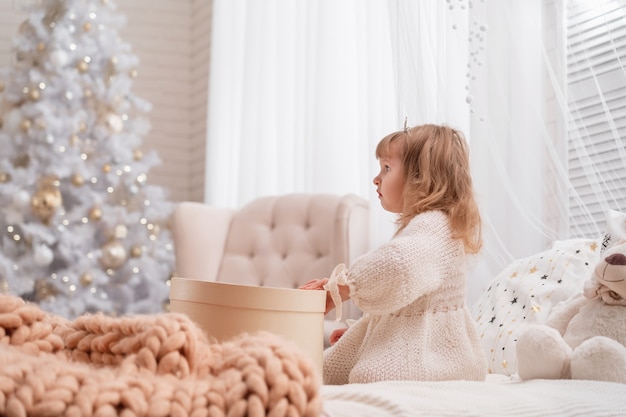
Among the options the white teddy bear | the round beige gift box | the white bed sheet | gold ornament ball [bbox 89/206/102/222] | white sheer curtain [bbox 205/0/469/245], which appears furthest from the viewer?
gold ornament ball [bbox 89/206/102/222]

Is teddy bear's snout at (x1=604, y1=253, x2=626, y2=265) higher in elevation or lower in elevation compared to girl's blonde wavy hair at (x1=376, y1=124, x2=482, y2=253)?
lower

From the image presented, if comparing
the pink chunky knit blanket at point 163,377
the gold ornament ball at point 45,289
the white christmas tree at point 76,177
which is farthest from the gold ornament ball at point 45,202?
the pink chunky knit blanket at point 163,377

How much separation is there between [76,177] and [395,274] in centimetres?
295

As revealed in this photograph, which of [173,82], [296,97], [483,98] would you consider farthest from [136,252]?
[483,98]

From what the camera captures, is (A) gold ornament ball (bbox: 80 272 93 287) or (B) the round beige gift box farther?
(A) gold ornament ball (bbox: 80 272 93 287)

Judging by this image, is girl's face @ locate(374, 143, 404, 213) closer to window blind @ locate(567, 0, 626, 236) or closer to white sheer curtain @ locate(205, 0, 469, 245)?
window blind @ locate(567, 0, 626, 236)

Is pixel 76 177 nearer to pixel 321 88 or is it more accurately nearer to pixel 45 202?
pixel 45 202

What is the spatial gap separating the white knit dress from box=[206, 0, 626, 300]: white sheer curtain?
0.65 meters

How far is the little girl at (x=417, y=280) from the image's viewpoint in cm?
154

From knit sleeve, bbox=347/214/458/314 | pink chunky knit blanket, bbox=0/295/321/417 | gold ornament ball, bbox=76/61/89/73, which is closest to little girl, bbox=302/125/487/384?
knit sleeve, bbox=347/214/458/314

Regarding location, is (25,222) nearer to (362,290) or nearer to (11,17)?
(11,17)

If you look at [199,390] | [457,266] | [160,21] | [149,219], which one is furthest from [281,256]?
[199,390]

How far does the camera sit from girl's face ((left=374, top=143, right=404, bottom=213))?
1.84 metres

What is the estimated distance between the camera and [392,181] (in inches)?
72.4
